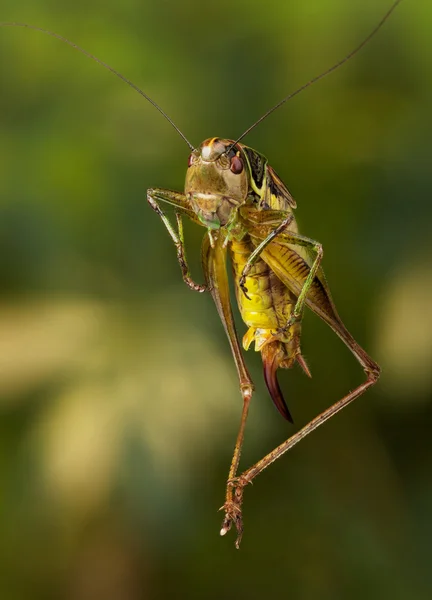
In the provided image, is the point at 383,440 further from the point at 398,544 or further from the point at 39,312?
the point at 39,312

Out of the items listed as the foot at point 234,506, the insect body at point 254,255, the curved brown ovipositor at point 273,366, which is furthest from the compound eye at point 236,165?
the foot at point 234,506

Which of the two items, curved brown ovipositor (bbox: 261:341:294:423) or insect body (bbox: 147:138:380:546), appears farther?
curved brown ovipositor (bbox: 261:341:294:423)

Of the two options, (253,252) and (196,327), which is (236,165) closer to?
(253,252)

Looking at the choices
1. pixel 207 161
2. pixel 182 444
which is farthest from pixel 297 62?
pixel 207 161

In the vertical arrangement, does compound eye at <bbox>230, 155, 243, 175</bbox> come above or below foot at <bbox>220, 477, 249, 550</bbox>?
above

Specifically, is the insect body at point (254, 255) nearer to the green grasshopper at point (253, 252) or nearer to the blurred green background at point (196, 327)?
the green grasshopper at point (253, 252)

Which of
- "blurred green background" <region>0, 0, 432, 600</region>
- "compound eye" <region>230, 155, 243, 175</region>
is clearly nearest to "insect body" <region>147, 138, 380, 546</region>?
"compound eye" <region>230, 155, 243, 175</region>

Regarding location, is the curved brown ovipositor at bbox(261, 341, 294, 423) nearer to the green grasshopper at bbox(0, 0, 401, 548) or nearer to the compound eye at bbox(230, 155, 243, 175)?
the green grasshopper at bbox(0, 0, 401, 548)

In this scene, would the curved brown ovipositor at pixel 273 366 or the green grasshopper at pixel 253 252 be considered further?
the curved brown ovipositor at pixel 273 366
